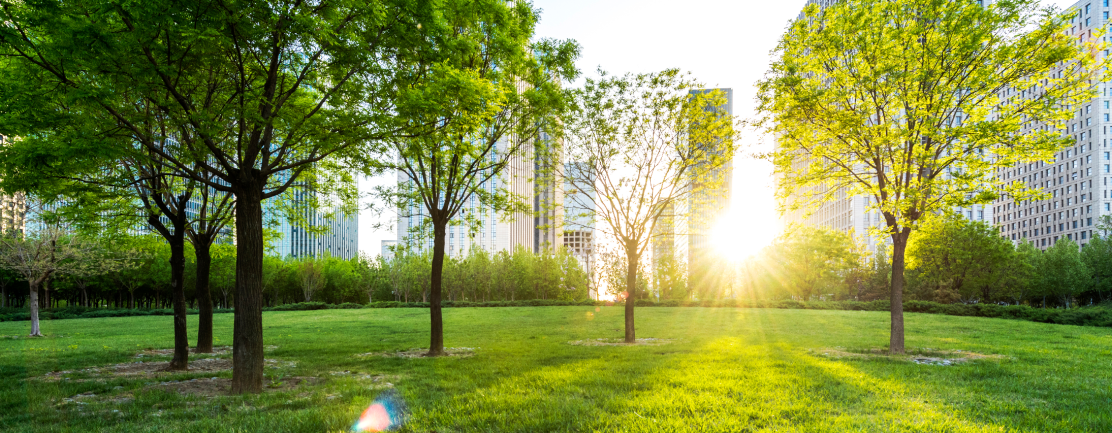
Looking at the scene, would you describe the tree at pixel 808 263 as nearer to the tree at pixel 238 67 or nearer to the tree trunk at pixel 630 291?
the tree trunk at pixel 630 291

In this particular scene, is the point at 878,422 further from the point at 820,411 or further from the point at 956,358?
the point at 956,358

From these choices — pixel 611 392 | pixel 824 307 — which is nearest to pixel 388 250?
pixel 611 392

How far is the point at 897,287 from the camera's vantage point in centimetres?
1460

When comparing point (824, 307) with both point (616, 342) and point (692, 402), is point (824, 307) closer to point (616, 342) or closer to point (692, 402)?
point (616, 342)

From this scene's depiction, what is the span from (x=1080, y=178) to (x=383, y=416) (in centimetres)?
16380

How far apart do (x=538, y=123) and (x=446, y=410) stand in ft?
34.1

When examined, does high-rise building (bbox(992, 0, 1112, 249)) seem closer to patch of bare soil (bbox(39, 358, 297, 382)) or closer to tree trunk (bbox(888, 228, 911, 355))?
tree trunk (bbox(888, 228, 911, 355))

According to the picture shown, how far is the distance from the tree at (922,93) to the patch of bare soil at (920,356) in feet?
2.21

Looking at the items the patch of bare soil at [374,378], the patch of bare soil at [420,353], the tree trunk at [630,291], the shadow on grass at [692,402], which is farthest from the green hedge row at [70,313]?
the shadow on grass at [692,402]

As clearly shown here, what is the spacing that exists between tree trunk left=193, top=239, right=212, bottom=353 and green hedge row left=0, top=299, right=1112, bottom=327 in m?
34.6

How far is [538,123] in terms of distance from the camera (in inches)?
648

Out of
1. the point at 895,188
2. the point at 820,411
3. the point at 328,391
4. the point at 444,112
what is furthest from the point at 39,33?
the point at 895,188

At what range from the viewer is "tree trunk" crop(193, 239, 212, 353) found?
45.6 ft

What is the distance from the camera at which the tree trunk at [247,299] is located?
31.6 ft
